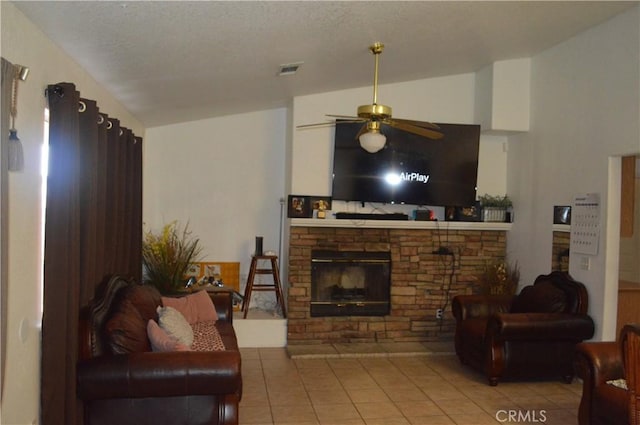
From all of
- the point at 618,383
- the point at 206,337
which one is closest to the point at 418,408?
the point at 618,383

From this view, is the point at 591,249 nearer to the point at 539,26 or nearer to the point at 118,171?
the point at 539,26

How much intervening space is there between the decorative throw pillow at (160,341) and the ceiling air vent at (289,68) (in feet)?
7.48

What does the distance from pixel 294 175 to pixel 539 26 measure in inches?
111

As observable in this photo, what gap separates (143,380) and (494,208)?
4445 millimetres

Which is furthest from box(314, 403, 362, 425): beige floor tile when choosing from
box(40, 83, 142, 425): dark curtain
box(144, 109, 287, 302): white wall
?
box(144, 109, 287, 302): white wall

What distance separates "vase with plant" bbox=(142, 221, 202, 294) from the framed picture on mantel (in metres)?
1.20

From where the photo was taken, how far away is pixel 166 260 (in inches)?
216

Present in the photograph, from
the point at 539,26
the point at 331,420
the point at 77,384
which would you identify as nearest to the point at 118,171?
the point at 77,384

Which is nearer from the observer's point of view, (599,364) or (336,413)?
(599,364)

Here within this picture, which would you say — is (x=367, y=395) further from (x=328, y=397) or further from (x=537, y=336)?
(x=537, y=336)

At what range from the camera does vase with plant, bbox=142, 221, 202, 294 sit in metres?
5.44

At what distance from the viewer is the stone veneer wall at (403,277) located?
5.84 m

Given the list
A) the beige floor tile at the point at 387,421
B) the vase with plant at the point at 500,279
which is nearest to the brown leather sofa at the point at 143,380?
the beige floor tile at the point at 387,421

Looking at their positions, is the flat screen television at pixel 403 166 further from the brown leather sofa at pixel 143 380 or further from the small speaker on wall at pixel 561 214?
the brown leather sofa at pixel 143 380
